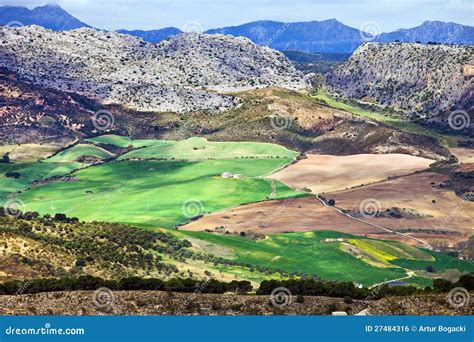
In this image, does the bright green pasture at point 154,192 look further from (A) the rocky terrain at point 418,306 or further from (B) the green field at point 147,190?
(A) the rocky terrain at point 418,306

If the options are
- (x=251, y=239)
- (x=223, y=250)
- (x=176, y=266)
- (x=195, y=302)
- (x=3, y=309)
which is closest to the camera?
(x=3, y=309)

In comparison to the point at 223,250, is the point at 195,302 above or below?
above

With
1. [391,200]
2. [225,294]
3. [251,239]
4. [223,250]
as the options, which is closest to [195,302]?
[225,294]

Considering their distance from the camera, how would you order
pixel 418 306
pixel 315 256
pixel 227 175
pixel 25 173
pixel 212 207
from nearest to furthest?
pixel 418 306, pixel 315 256, pixel 212 207, pixel 227 175, pixel 25 173

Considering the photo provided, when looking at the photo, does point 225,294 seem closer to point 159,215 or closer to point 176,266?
point 176,266

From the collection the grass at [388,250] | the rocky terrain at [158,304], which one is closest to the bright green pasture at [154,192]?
the grass at [388,250]

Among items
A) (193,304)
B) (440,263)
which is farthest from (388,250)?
(193,304)

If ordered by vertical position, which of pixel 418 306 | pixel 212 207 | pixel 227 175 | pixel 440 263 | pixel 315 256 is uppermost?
pixel 418 306

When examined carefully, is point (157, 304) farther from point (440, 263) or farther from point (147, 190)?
point (147, 190)
